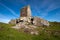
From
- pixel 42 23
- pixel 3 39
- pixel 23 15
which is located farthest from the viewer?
pixel 23 15

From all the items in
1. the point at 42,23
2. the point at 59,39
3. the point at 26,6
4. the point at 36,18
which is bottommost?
the point at 59,39

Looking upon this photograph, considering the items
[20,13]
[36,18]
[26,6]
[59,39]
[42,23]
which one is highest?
[26,6]

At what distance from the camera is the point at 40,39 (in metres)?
16.1

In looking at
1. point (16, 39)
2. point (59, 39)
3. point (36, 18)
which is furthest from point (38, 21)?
point (16, 39)

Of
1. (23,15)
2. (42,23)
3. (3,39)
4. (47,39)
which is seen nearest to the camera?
(3,39)

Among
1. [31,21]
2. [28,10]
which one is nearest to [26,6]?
[28,10]

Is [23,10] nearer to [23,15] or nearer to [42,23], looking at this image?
[23,15]

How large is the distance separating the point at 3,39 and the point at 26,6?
38.4 m

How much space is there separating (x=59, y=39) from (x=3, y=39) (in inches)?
→ 423

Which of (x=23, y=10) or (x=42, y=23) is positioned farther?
(x=23, y=10)

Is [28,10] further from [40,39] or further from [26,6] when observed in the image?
[40,39]

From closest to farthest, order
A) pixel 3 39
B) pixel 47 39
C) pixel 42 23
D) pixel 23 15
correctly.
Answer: pixel 3 39 → pixel 47 39 → pixel 42 23 → pixel 23 15

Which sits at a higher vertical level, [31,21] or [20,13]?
[20,13]

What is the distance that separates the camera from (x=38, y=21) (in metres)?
41.6
